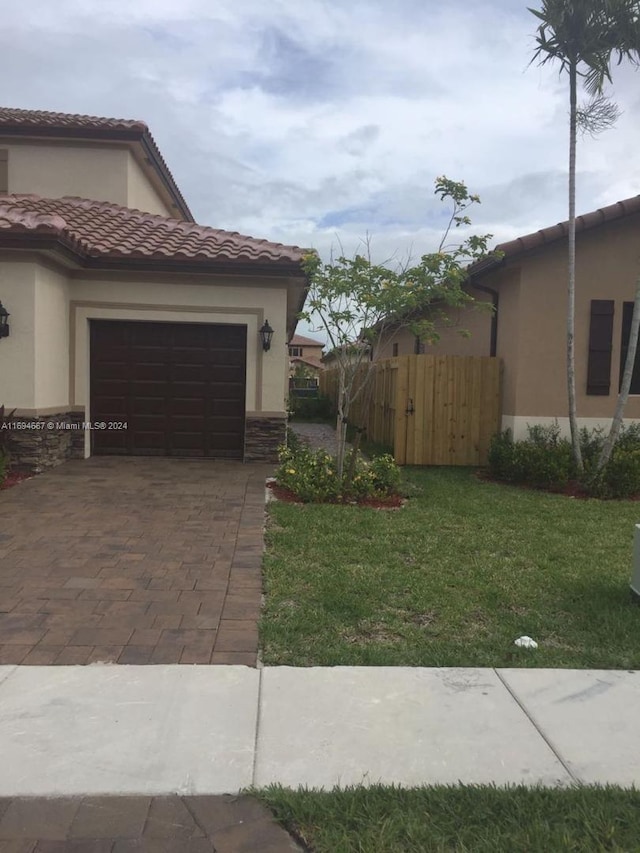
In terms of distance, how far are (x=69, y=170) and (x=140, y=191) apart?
2.00 m

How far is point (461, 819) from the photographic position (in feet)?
8.98

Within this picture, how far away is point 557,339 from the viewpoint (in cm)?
1158

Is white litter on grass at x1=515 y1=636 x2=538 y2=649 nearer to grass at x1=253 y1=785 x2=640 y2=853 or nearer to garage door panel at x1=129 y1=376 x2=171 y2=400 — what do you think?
grass at x1=253 y1=785 x2=640 y2=853

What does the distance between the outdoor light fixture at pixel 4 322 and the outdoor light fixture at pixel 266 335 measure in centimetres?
413

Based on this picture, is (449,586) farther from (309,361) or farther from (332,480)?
(309,361)

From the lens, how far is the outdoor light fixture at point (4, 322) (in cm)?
1011

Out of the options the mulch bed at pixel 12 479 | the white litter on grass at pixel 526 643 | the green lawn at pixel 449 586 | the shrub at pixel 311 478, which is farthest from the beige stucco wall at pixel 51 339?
the white litter on grass at pixel 526 643

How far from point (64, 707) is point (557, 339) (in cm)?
1025

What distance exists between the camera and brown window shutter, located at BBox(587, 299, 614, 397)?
11391mm

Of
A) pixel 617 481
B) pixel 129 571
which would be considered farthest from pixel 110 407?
pixel 617 481

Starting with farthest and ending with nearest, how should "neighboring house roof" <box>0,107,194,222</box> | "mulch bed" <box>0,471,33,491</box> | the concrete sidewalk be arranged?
"neighboring house roof" <box>0,107,194,222</box> → "mulch bed" <box>0,471,33,491</box> → the concrete sidewalk

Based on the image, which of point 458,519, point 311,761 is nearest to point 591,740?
point 311,761

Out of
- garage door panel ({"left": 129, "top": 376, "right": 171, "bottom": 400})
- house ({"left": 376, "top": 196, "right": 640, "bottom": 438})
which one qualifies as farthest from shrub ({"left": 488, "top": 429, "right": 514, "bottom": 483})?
garage door panel ({"left": 129, "top": 376, "right": 171, "bottom": 400})

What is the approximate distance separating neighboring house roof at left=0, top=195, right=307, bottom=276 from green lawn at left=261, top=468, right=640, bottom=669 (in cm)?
494
